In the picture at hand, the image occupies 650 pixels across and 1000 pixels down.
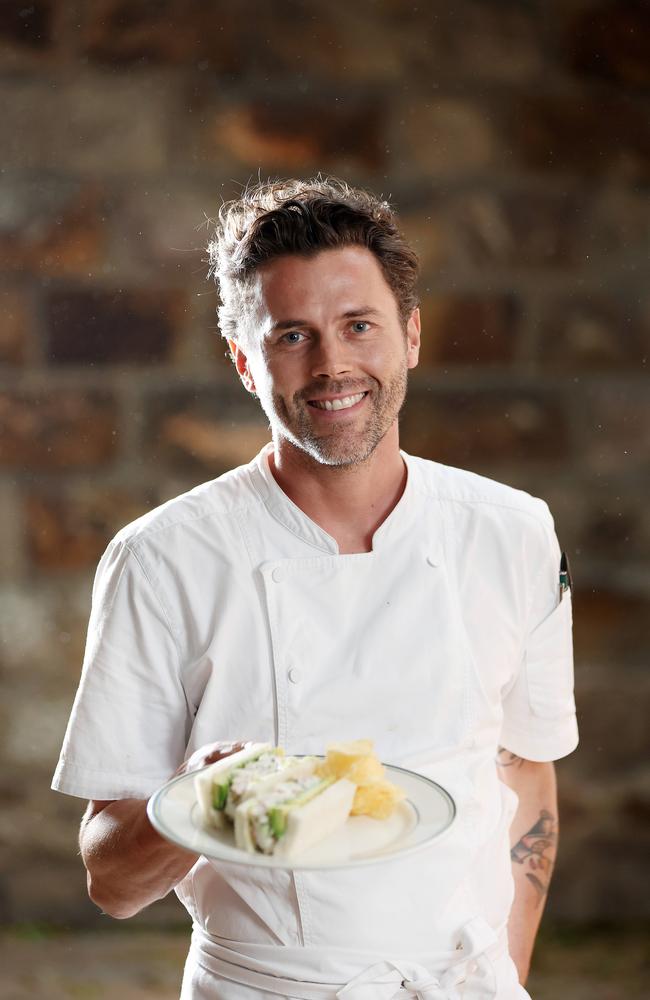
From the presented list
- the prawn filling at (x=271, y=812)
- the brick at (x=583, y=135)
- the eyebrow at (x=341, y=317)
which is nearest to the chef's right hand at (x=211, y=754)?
the prawn filling at (x=271, y=812)

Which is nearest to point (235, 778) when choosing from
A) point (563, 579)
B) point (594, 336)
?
point (563, 579)

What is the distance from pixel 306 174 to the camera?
9.84 feet

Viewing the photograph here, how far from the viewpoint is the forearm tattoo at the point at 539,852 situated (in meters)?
1.96

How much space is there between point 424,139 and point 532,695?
5.47 feet

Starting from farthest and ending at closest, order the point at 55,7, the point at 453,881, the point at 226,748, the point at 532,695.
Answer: the point at 55,7
the point at 532,695
the point at 453,881
the point at 226,748

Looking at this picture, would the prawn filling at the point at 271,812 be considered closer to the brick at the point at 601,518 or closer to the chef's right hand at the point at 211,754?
the chef's right hand at the point at 211,754

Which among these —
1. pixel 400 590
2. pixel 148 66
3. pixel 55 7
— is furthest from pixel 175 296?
pixel 400 590

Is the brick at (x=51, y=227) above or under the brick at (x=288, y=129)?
under

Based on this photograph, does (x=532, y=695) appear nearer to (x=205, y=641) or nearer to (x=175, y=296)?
(x=205, y=641)

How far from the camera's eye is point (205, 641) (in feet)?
5.59

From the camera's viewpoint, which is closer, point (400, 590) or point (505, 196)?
point (400, 590)

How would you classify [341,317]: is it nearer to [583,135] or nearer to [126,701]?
[126,701]

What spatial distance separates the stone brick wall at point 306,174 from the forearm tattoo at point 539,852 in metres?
1.18

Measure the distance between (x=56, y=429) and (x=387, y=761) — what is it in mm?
1666
